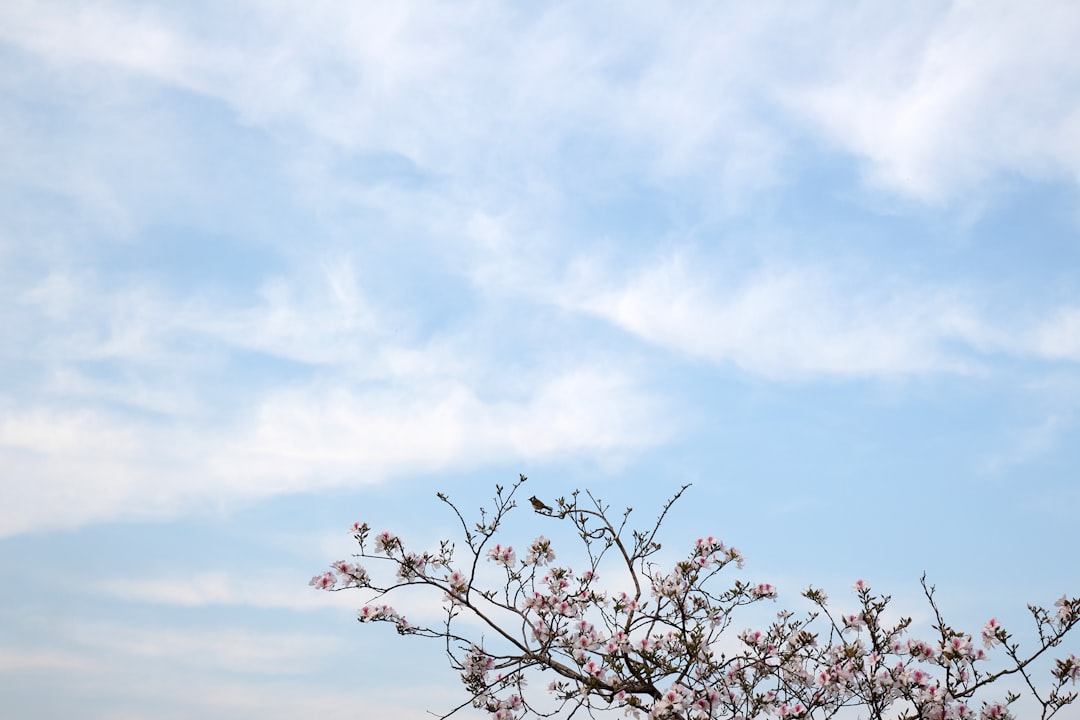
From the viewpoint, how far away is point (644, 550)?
7.36 metres

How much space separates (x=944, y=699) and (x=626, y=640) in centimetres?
224

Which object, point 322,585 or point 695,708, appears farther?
point 322,585

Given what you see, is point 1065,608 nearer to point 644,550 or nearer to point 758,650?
point 758,650

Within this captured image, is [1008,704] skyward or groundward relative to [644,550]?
groundward

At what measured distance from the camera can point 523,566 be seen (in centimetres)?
715

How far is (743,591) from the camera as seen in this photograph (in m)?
7.10

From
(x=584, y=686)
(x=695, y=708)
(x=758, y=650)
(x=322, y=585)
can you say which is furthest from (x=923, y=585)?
(x=322, y=585)

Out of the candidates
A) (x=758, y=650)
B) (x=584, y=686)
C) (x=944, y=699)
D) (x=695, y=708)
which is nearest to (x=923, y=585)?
(x=944, y=699)

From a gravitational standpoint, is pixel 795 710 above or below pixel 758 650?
below

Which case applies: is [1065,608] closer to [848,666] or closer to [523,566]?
[848,666]

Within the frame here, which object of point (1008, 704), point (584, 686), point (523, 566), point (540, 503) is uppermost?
point (540, 503)

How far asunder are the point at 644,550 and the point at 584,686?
1.19m

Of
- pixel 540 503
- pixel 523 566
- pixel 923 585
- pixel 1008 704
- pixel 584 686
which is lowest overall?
pixel 1008 704

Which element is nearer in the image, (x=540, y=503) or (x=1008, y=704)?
(x=1008, y=704)
